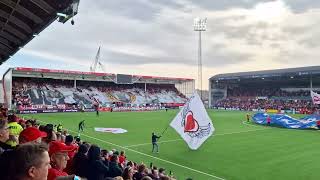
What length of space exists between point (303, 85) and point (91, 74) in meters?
55.3

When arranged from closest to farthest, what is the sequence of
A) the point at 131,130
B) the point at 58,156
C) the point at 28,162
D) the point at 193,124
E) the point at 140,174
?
the point at 28,162
the point at 58,156
the point at 140,174
the point at 193,124
the point at 131,130

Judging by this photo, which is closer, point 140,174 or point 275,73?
point 140,174

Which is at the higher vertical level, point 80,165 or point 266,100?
point 266,100

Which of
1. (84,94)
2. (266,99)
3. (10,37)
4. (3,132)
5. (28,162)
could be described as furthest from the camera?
(266,99)

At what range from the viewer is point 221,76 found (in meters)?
96.4

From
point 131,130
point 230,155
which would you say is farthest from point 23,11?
point 131,130

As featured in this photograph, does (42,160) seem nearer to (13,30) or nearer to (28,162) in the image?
(28,162)

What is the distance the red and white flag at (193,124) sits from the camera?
2164 centimetres

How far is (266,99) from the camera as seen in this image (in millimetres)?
91812

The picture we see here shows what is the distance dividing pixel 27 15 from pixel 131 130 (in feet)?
79.5

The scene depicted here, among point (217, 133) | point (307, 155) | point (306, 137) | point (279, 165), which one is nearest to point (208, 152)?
point (279, 165)

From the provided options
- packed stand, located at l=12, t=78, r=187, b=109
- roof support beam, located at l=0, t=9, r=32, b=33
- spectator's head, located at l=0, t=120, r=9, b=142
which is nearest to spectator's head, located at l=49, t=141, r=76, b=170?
spectator's head, located at l=0, t=120, r=9, b=142

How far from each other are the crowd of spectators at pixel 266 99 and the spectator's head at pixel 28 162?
250 feet

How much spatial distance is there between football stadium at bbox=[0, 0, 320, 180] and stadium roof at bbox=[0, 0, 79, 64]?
0.11 feet
